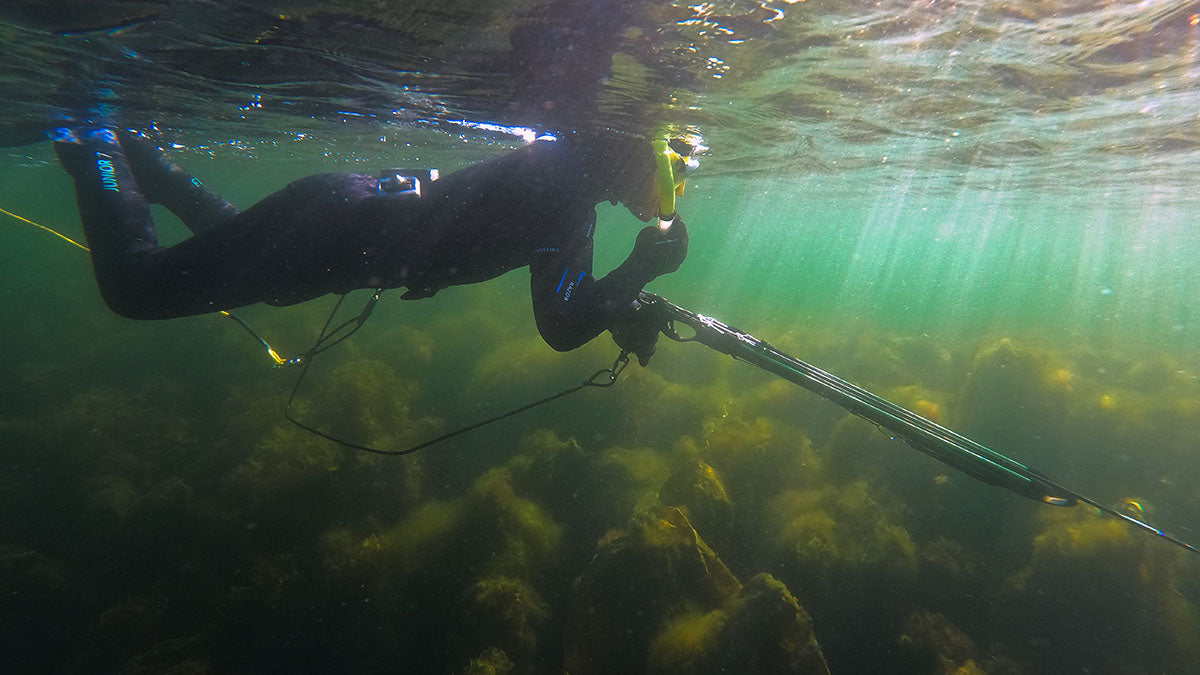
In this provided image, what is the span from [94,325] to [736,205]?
3332 centimetres

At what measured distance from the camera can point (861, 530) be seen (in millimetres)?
7879

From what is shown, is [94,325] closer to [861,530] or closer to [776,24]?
[776,24]

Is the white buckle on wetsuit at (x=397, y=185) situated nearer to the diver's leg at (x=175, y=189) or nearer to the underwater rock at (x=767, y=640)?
the diver's leg at (x=175, y=189)

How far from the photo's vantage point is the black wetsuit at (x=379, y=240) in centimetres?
357

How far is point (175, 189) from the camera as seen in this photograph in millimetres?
5141

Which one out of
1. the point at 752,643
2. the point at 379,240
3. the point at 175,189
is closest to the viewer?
the point at 379,240

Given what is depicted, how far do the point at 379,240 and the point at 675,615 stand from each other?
5.03 meters

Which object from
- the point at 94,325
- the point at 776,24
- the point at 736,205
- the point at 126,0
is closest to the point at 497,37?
the point at 776,24

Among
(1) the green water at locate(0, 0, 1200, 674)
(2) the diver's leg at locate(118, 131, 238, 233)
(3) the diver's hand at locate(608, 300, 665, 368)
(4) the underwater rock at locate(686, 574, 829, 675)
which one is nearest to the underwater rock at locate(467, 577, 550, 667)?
(1) the green water at locate(0, 0, 1200, 674)

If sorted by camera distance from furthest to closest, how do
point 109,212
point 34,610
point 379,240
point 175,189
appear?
1. point 34,610
2. point 175,189
3. point 109,212
4. point 379,240

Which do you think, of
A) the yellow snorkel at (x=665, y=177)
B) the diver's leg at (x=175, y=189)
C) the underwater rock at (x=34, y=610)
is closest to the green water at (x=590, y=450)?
the underwater rock at (x=34, y=610)

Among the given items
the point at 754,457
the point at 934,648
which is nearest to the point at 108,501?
the point at 754,457

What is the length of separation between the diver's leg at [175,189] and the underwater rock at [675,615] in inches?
226

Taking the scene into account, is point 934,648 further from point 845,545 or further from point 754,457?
point 754,457
